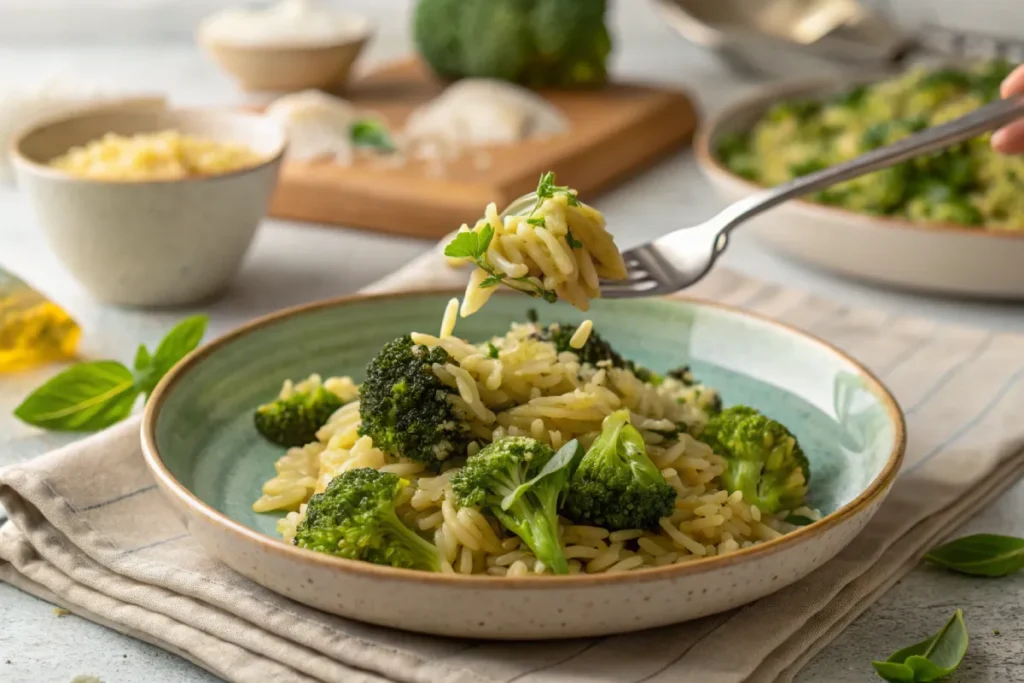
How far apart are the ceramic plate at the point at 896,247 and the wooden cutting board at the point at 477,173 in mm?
901

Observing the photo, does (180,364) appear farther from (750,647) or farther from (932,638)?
(932,638)

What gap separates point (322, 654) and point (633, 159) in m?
3.64

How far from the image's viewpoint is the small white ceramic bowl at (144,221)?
3785mm

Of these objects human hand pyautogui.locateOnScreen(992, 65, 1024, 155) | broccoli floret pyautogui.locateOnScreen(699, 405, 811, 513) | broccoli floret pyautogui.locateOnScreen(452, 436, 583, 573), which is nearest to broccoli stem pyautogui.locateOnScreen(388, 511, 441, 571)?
broccoli floret pyautogui.locateOnScreen(452, 436, 583, 573)

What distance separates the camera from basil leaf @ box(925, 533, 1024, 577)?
8.45 feet

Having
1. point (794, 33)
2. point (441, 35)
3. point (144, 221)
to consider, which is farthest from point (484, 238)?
point (794, 33)

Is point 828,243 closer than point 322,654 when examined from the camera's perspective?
No

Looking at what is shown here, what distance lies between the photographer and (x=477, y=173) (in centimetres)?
484

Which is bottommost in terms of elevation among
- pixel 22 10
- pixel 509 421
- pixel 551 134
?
pixel 22 10

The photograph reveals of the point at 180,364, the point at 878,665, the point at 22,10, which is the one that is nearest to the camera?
the point at 878,665

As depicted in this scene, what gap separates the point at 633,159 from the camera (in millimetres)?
5527

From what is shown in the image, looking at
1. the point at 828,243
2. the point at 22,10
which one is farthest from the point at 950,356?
the point at 22,10

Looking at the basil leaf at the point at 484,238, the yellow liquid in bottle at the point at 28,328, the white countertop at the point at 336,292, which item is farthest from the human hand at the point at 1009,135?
the yellow liquid in bottle at the point at 28,328

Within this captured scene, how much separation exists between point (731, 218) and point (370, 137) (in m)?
2.38
